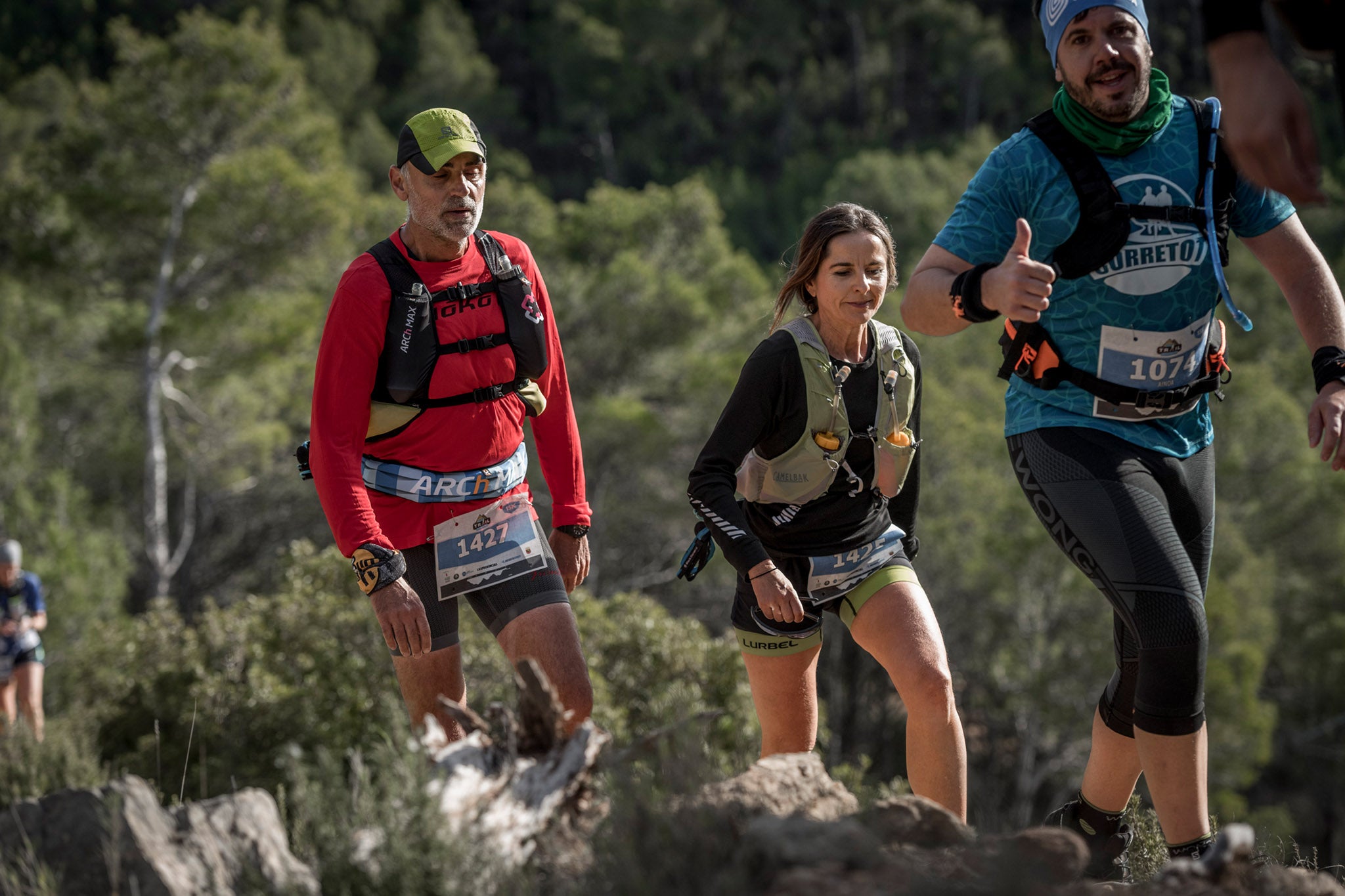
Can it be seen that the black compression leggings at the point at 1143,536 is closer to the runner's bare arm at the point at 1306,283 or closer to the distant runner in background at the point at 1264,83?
the runner's bare arm at the point at 1306,283

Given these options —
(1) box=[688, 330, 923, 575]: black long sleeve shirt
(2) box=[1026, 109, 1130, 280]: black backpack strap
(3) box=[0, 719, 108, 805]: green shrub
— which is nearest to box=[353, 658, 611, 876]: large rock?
(1) box=[688, 330, 923, 575]: black long sleeve shirt

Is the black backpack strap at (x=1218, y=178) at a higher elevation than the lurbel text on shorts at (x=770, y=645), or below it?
higher

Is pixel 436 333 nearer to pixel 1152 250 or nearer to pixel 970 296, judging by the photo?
pixel 970 296

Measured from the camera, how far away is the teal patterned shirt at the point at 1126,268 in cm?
324

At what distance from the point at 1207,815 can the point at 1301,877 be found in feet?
2.38

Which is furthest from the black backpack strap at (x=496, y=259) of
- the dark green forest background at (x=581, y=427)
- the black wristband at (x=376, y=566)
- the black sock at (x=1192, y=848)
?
the dark green forest background at (x=581, y=427)

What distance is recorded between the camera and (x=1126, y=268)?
3.23 m

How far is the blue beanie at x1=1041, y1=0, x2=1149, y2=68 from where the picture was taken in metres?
3.21

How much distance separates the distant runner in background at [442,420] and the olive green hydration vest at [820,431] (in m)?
0.70

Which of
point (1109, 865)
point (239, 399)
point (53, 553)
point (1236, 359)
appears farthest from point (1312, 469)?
point (1109, 865)

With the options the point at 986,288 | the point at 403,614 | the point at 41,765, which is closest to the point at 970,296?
the point at 986,288

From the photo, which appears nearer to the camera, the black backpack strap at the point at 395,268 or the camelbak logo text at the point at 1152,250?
the camelbak logo text at the point at 1152,250

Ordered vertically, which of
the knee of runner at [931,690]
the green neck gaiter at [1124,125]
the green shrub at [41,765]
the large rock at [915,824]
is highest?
the green neck gaiter at [1124,125]

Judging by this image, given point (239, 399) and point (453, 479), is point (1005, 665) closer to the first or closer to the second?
point (239, 399)
